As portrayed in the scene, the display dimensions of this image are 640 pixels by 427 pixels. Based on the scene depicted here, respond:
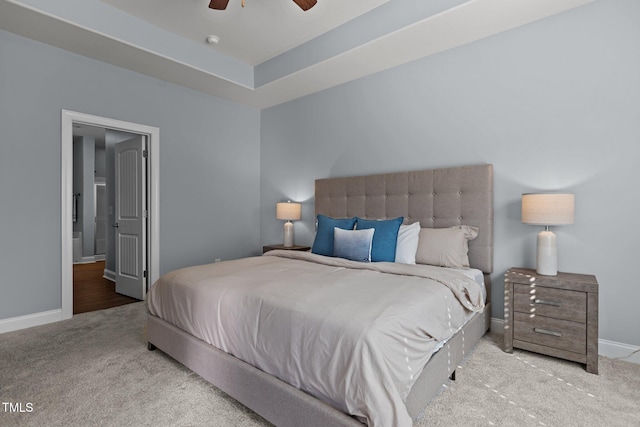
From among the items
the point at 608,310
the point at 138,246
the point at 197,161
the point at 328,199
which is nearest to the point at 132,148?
the point at 197,161

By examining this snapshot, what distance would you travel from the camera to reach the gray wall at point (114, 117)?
9.82 feet

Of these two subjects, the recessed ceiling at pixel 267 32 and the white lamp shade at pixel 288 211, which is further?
the white lamp shade at pixel 288 211

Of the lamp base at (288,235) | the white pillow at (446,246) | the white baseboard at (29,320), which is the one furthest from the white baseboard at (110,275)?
the white pillow at (446,246)

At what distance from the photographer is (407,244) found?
2936mm

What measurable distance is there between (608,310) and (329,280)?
2.22m

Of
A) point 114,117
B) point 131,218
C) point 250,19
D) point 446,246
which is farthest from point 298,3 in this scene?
point 131,218

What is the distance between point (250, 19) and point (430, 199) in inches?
102

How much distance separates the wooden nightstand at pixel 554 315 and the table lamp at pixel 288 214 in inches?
106

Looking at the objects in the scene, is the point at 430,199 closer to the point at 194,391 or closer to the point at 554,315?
the point at 554,315

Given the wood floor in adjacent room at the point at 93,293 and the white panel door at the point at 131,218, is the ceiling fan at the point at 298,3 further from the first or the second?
the wood floor in adjacent room at the point at 93,293

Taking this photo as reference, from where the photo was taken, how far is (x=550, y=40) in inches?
105

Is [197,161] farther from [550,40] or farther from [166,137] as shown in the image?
[550,40]

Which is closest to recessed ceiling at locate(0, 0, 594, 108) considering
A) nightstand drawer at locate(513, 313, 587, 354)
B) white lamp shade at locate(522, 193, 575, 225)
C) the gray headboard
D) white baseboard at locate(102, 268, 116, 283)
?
the gray headboard

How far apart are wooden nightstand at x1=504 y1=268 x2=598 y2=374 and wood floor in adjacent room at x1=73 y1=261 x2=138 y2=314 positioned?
419 centimetres
